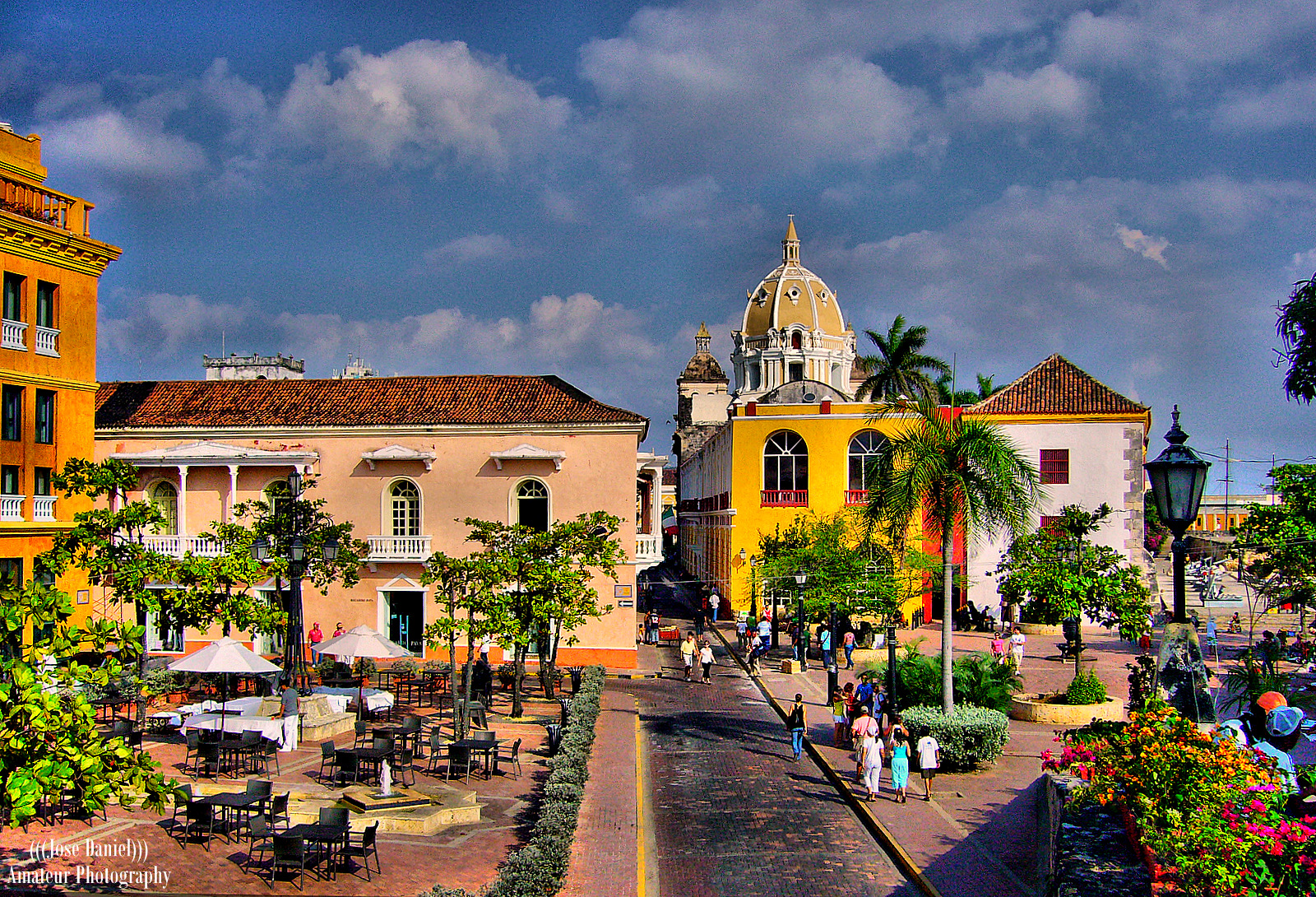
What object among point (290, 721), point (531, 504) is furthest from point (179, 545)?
point (290, 721)

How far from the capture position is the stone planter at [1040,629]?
38625 millimetres

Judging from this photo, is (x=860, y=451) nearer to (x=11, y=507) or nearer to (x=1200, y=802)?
(x=11, y=507)

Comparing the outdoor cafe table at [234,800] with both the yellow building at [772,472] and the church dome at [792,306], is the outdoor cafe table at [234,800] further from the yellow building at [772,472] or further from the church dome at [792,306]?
the church dome at [792,306]

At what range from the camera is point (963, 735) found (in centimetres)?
1844

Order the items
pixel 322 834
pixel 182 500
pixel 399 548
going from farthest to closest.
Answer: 1. pixel 182 500
2. pixel 399 548
3. pixel 322 834

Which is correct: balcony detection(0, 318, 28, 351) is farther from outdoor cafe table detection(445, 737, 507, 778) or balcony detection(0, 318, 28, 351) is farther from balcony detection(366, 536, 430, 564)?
outdoor cafe table detection(445, 737, 507, 778)

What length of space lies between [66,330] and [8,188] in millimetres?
3320

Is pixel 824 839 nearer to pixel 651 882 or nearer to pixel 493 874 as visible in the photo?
pixel 651 882

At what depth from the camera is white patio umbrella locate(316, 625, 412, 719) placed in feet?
71.3

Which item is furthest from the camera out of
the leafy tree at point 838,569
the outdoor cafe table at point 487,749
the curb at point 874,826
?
the leafy tree at point 838,569

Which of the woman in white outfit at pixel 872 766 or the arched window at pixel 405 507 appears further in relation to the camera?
the arched window at pixel 405 507

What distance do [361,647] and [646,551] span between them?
38.9 ft

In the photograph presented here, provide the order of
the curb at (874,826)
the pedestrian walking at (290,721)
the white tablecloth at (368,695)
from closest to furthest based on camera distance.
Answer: the curb at (874,826), the pedestrian walking at (290,721), the white tablecloth at (368,695)

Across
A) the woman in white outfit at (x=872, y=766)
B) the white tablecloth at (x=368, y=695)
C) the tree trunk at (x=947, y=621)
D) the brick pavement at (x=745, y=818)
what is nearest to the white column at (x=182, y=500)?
the white tablecloth at (x=368, y=695)
